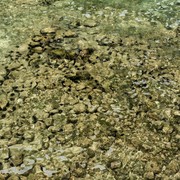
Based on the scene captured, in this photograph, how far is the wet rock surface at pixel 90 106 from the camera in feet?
13.9

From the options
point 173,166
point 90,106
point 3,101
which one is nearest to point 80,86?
point 90,106

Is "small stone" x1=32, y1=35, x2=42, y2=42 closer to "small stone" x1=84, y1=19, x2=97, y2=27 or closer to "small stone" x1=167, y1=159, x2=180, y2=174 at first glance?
"small stone" x1=84, y1=19, x2=97, y2=27

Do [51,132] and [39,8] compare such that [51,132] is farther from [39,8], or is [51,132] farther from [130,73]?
[39,8]

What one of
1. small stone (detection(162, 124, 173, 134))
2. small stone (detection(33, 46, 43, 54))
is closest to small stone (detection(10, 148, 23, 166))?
small stone (detection(162, 124, 173, 134))

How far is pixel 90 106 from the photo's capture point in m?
4.96

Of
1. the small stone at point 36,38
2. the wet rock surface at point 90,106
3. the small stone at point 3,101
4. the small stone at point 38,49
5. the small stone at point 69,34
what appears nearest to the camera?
the wet rock surface at point 90,106

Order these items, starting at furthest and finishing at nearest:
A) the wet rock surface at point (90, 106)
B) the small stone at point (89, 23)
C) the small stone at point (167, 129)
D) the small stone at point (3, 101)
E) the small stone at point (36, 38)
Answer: the small stone at point (89, 23) < the small stone at point (36, 38) < the small stone at point (3, 101) < the small stone at point (167, 129) < the wet rock surface at point (90, 106)

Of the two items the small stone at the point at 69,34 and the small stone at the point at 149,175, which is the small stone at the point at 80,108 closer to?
the small stone at the point at 149,175

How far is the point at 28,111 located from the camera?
4.84m

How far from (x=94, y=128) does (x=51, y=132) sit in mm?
595

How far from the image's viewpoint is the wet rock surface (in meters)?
4.23

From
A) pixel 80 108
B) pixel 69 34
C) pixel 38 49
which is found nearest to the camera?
pixel 80 108

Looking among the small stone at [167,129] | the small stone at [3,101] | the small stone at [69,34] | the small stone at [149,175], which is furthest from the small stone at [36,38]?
the small stone at [149,175]

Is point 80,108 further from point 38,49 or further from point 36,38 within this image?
point 36,38
